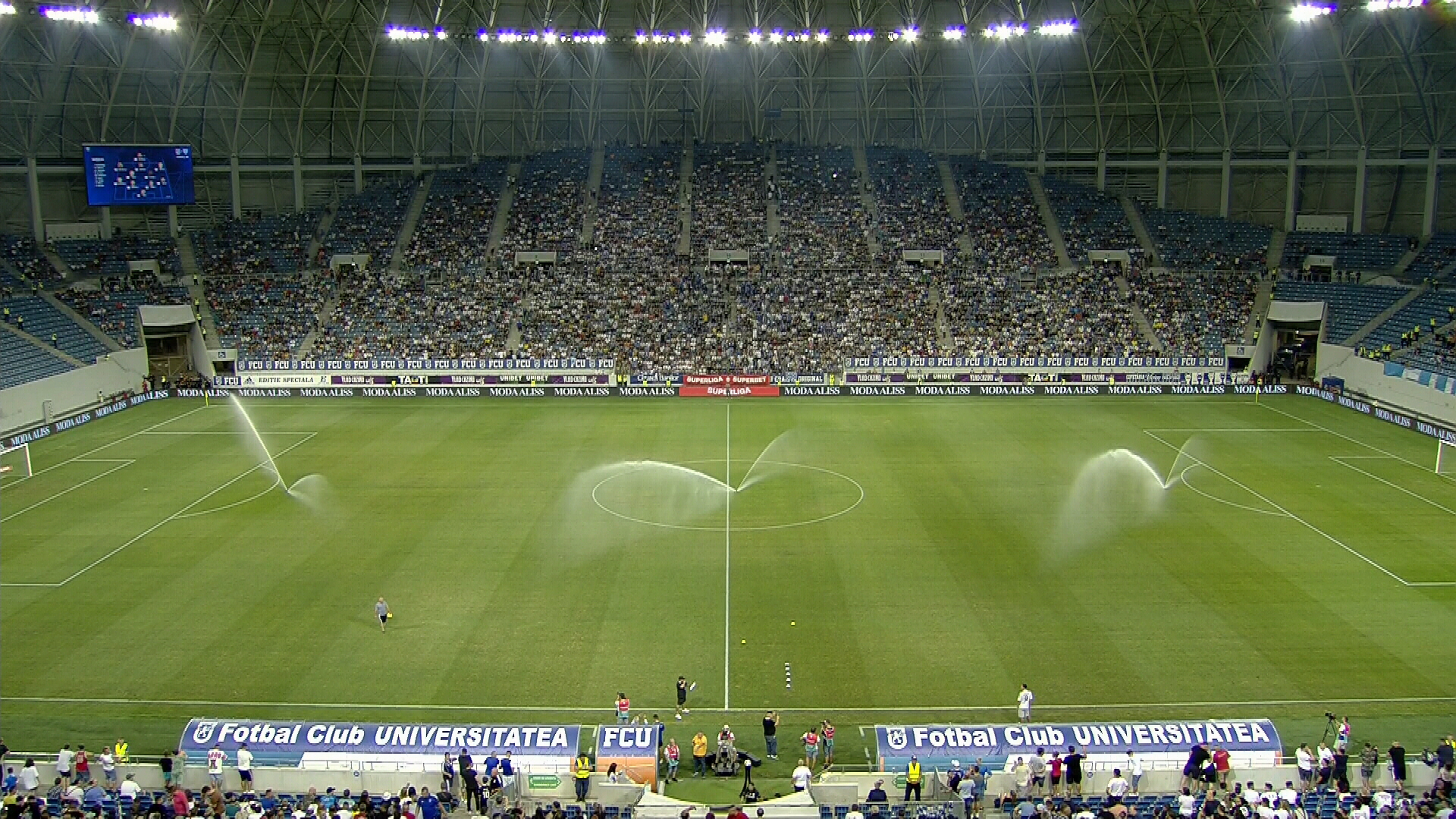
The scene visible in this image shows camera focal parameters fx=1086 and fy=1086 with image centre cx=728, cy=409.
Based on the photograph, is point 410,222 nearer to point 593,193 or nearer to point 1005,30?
point 593,193

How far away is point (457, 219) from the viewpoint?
82312 millimetres

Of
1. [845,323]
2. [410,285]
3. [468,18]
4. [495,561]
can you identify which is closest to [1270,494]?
[495,561]

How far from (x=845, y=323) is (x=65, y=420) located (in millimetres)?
44888

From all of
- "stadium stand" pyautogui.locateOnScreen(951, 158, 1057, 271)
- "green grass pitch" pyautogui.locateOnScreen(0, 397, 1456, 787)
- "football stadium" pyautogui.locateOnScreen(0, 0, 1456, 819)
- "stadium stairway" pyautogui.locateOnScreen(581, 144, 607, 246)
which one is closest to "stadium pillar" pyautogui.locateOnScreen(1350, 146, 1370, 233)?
"football stadium" pyautogui.locateOnScreen(0, 0, 1456, 819)

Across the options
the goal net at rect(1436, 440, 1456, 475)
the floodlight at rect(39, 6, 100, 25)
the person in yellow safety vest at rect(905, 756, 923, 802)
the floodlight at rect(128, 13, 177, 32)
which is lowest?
the person in yellow safety vest at rect(905, 756, 923, 802)

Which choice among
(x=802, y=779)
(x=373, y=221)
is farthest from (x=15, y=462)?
(x=802, y=779)

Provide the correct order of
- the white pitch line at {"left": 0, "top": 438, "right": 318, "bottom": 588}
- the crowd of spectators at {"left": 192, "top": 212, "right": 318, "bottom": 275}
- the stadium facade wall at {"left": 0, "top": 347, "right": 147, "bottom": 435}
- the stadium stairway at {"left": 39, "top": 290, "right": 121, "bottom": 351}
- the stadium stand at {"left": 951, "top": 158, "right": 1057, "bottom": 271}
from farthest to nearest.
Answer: the stadium stand at {"left": 951, "top": 158, "right": 1057, "bottom": 271} < the crowd of spectators at {"left": 192, "top": 212, "right": 318, "bottom": 275} < the stadium stairway at {"left": 39, "top": 290, "right": 121, "bottom": 351} < the stadium facade wall at {"left": 0, "top": 347, "right": 147, "bottom": 435} < the white pitch line at {"left": 0, "top": 438, "right": 318, "bottom": 588}

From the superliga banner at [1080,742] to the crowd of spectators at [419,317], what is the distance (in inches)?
2034

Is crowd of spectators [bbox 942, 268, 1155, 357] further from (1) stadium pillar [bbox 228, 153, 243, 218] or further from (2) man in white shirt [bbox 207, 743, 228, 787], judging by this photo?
(2) man in white shirt [bbox 207, 743, 228, 787]

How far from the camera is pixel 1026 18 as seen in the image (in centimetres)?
7425

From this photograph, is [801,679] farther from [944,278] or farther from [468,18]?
[468,18]

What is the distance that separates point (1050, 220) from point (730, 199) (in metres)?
24.1

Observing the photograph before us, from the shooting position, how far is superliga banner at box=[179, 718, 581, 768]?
2134 cm

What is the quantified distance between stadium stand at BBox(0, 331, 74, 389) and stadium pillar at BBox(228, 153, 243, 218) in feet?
77.0
